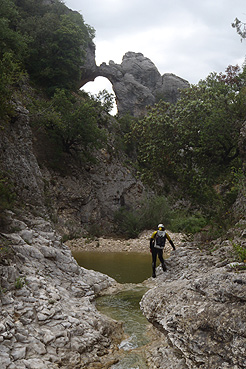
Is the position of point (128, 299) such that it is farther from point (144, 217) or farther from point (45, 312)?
point (144, 217)

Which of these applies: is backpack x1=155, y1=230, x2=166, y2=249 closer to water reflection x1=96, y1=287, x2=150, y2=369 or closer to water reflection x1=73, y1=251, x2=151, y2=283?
water reflection x1=96, y1=287, x2=150, y2=369

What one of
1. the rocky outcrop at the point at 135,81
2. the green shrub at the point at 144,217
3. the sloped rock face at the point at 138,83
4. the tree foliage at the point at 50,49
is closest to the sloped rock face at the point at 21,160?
the green shrub at the point at 144,217

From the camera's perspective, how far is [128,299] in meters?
12.4

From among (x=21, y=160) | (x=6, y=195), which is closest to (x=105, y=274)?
(x=6, y=195)

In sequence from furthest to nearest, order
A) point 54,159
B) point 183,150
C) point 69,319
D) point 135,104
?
point 135,104 → point 54,159 → point 183,150 → point 69,319

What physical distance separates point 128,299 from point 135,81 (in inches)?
1818

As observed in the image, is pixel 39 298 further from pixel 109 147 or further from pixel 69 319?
pixel 109 147

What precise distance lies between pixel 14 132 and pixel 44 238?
545cm

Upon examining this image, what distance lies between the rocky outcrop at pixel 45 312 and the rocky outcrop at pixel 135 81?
3776 cm

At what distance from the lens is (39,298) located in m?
8.80

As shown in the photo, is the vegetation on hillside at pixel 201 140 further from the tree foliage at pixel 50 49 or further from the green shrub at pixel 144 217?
the tree foliage at pixel 50 49

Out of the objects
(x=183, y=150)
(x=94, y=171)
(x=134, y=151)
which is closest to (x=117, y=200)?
(x=94, y=171)

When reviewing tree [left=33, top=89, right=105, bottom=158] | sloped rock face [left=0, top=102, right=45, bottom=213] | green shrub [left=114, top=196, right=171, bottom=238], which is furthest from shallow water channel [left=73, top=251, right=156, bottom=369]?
tree [left=33, top=89, right=105, bottom=158]

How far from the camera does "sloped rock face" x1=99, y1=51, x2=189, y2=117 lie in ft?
166
